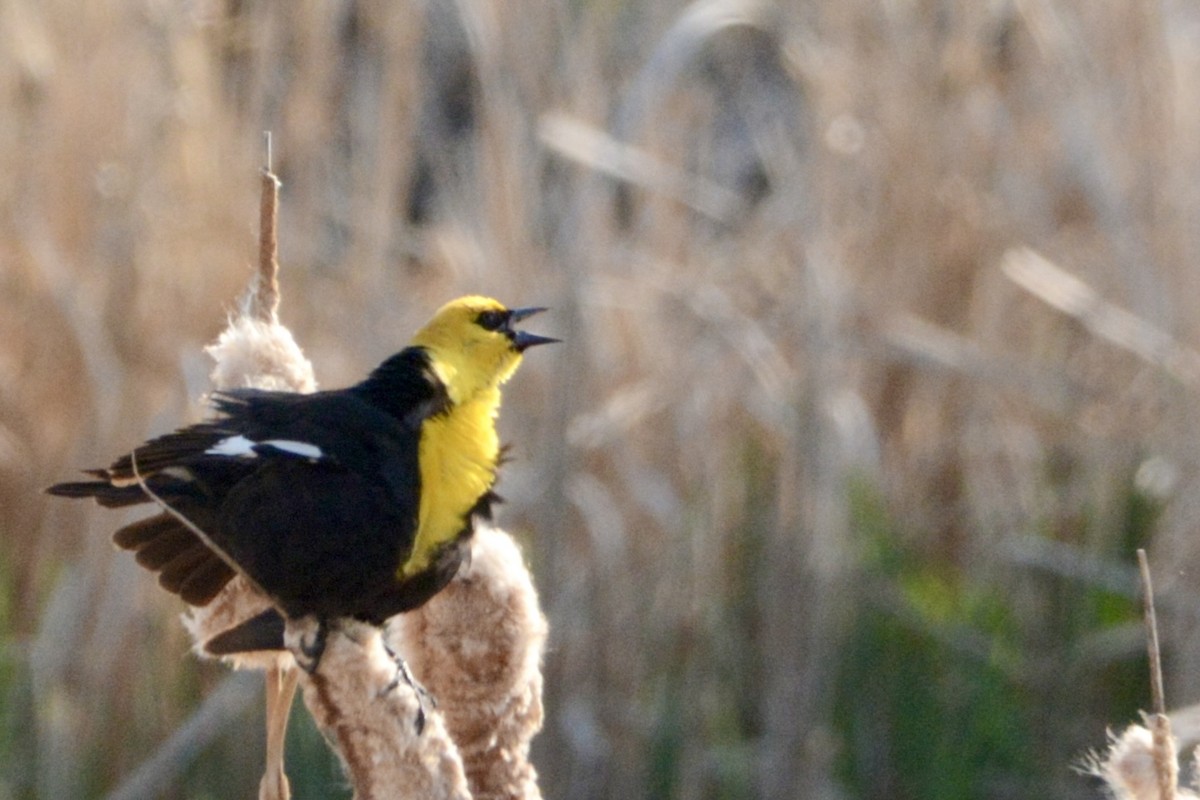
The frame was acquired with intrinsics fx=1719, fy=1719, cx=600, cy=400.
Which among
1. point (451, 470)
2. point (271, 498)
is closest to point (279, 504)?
point (271, 498)

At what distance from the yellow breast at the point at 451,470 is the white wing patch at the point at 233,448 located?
0.36ft

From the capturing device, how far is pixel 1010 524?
9.05 feet

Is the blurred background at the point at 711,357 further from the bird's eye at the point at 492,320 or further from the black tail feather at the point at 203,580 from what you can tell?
the black tail feather at the point at 203,580

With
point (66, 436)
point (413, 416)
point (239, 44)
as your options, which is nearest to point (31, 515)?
point (66, 436)

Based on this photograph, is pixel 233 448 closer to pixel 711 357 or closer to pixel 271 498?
pixel 271 498

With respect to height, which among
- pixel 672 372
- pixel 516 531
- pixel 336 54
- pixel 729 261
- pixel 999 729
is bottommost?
pixel 999 729

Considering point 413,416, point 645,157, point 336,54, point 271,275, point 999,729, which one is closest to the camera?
point 271,275

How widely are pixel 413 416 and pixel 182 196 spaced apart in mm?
1696

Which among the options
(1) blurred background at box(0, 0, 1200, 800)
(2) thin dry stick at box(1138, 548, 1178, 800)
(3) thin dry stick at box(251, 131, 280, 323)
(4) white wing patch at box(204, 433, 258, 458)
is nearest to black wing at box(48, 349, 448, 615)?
(4) white wing patch at box(204, 433, 258, 458)

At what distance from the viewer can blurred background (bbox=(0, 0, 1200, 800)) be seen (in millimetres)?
2459

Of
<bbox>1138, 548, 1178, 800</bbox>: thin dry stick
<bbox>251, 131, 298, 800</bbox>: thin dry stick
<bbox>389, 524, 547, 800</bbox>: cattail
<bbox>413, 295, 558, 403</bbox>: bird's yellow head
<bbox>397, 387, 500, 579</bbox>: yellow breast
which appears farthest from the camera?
<bbox>413, 295, 558, 403</bbox>: bird's yellow head

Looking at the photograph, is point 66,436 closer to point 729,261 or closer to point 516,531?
point 516,531

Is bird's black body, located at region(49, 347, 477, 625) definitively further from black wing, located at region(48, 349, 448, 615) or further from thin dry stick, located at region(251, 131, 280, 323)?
thin dry stick, located at region(251, 131, 280, 323)

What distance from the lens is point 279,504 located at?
3.30 feet
